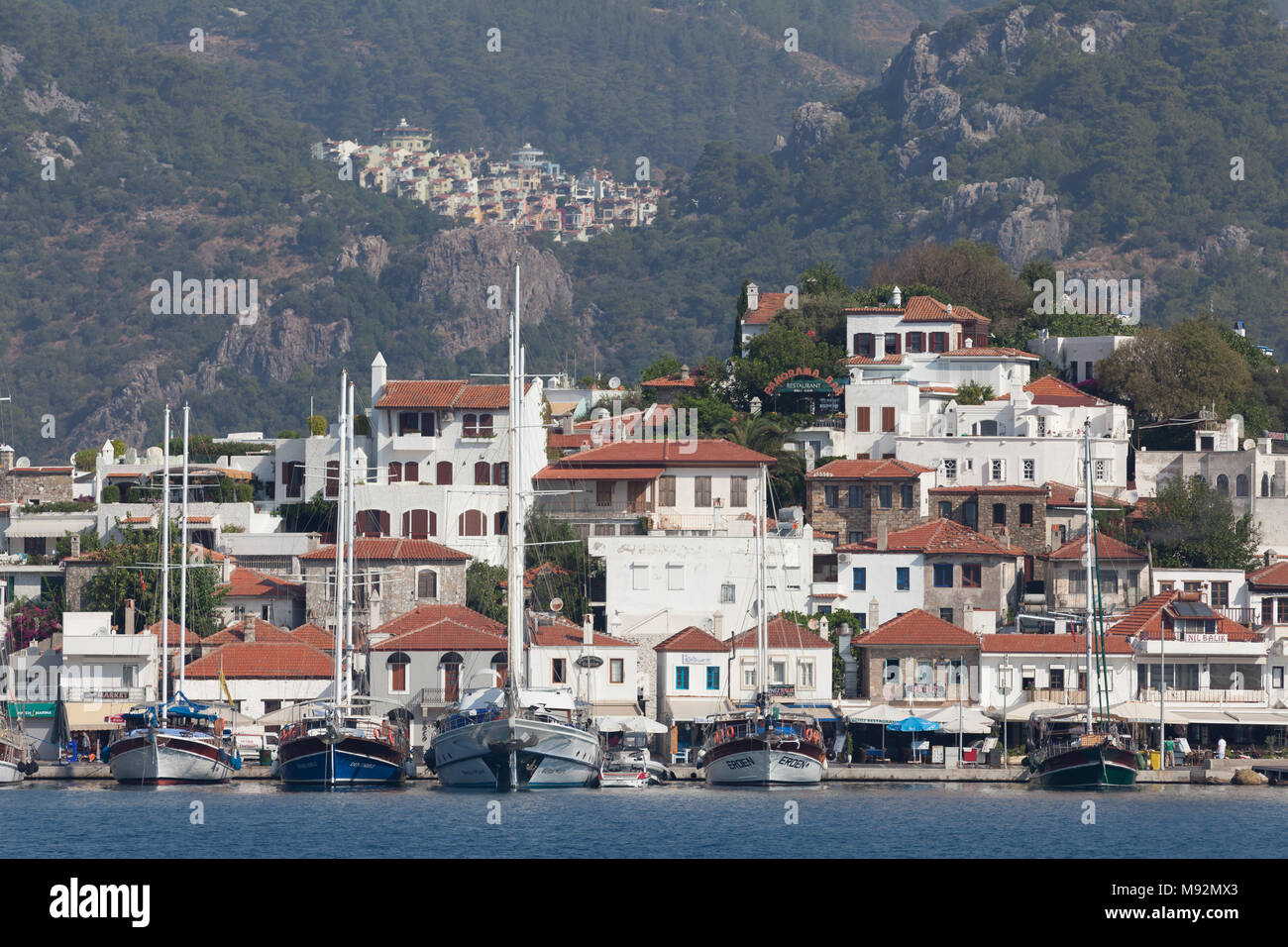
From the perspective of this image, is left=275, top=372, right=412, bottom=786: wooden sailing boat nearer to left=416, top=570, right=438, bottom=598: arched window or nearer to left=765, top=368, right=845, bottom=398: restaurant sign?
left=416, top=570, right=438, bottom=598: arched window

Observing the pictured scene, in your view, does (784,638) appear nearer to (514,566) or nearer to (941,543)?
(941,543)

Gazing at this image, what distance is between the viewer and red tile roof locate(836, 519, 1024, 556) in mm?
83000

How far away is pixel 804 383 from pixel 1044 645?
28.0 m

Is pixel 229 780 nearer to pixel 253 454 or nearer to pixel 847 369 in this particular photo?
pixel 253 454

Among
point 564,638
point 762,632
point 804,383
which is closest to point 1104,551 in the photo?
point 762,632

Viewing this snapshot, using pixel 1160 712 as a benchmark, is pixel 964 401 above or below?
above

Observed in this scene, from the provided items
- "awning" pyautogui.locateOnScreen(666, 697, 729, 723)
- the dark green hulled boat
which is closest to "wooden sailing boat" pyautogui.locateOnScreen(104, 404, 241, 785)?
"awning" pyautogui.locateOnScreen(666, 697, 729, 723)

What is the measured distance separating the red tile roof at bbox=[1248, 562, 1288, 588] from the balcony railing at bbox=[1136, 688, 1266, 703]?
7.38m

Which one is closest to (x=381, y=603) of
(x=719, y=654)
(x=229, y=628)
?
(x=229, y=628)

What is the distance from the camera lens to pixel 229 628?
8169 centimetres

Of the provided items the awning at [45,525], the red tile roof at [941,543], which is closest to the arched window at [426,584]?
the red tile roof at [941,543]

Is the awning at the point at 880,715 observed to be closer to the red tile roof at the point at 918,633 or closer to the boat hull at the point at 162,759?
the red tile roof at the point at 918,633

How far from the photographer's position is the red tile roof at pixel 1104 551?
83.8 metres
